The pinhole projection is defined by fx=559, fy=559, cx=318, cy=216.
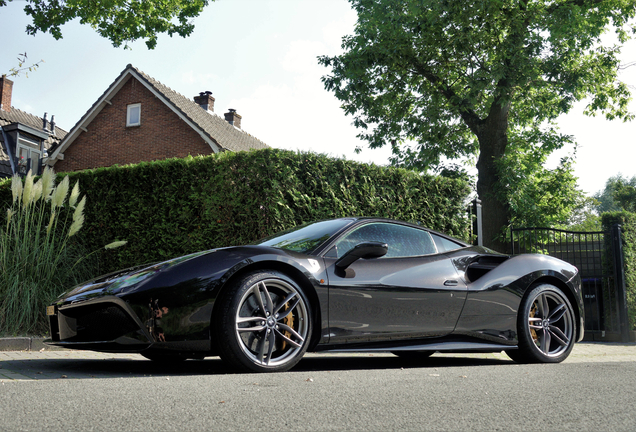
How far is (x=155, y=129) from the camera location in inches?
910

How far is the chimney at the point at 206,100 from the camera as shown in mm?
28078

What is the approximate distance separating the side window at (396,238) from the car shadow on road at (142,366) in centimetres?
100

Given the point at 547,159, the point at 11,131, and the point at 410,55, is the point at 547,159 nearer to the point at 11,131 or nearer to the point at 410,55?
the point at 410,55

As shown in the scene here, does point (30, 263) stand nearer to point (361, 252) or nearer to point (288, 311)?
point (288, 311)

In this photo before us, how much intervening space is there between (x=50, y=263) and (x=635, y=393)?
6.44 metres

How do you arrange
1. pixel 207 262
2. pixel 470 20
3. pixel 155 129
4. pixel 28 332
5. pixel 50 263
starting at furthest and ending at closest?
pixel 155 129, pixel 470 20, pixel 50 263, pixel 28 332, pixel 207 262

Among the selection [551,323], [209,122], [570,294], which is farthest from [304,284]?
[209,122]

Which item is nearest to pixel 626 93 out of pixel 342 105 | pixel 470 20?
pixel 470 20

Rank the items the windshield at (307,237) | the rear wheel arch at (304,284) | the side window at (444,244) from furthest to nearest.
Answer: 1. the side window at (444,244)
2. the windshield at (307,237)
3. the rear wheel arch at (304,284)

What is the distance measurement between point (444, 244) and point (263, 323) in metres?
2.12

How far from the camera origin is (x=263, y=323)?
12.5 feet

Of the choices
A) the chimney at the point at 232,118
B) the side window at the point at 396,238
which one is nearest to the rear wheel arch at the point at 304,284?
the side window at the point at 396,238

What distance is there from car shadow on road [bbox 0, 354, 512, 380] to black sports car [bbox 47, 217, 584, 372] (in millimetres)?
212

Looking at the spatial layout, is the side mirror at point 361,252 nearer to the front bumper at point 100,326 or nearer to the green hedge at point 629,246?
the front bumper at point 100,326
